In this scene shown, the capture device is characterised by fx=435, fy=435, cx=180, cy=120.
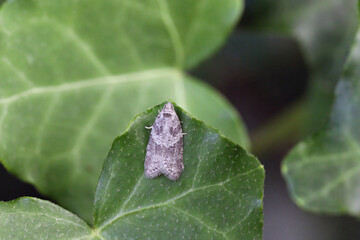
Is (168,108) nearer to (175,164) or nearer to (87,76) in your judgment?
(175,164)

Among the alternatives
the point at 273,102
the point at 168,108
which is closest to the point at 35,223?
the point at 168,108

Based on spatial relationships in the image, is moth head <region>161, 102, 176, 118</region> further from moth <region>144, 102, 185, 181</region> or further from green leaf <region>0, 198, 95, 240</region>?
green leaf <region>0, 198, 95, 240</region>

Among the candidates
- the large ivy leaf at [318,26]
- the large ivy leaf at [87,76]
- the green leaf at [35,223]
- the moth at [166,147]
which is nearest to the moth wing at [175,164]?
the moth at [166,147]

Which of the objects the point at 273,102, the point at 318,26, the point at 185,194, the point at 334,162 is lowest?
the point at 273,102

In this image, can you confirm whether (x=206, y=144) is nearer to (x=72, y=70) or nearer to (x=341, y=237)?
(x=72, y=70)

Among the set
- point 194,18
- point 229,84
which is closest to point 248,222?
point 194,18

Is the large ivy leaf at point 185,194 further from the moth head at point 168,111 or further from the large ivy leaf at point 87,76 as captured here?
the large ivy leaf at point 87,76
